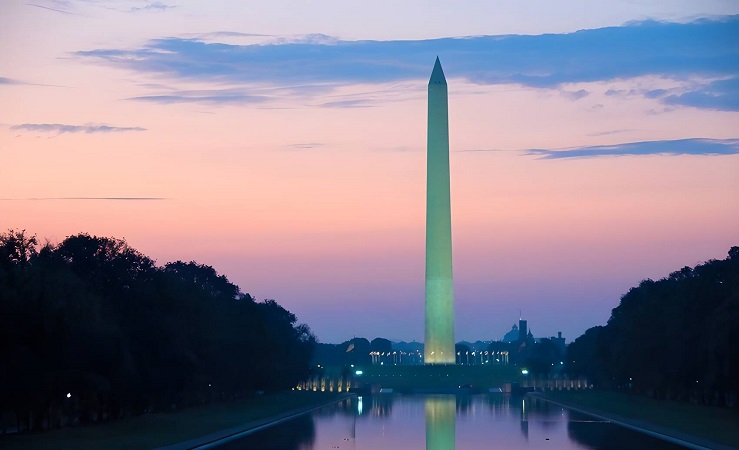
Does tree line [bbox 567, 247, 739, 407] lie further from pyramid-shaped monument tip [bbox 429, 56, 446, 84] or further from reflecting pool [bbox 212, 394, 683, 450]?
pyramid-shaped monument tip [bbox 429, 56, 446, 84]

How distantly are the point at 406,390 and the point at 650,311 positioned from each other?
55.7 m

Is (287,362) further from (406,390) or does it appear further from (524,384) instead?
(524,384)

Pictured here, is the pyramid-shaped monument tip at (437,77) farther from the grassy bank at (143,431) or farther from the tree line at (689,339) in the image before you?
the grassy bank at (143,431)

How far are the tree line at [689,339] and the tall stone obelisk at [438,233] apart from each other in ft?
82.8

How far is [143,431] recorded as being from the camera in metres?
50.2

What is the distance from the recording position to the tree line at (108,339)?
45.0 metres

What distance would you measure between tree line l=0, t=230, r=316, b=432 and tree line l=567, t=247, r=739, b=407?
87.9 feet

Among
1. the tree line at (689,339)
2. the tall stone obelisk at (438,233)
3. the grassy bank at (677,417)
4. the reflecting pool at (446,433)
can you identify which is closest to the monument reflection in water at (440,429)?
the reflecting pool at (446,433)

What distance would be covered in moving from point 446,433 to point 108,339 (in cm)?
1446

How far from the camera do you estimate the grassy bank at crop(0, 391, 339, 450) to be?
41500 mm

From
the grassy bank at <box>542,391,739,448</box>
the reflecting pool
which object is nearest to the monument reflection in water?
the reflecting pool

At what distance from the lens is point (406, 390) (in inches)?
5635

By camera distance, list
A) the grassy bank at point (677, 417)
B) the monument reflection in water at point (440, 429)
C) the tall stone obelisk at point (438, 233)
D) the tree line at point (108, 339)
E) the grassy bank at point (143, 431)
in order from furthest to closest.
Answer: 1. the tall stone obelisk at point (438, 233)
2. the grassy bank at point (677, 417)
3. the tree line at point (108, 339)
4. the monument reflection in water at point (440, 429)
5. the grassy bank at point (143, 431)

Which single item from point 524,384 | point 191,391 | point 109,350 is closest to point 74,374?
point 109,350
